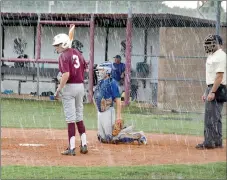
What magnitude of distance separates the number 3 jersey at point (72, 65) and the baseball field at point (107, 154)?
3.75 ft

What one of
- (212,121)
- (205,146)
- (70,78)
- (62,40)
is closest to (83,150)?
(70,78)

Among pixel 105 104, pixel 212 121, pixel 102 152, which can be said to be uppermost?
pixel 105 104

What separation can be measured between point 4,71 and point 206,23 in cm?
942

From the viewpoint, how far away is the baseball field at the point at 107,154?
26.1ft

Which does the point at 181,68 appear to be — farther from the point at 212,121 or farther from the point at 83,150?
the point at 83,150

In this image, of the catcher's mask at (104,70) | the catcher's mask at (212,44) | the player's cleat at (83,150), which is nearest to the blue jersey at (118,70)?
the catcher's mask at (104,70)

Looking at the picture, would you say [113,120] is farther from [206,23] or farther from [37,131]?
[206,23]

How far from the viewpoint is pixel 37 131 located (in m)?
13.9

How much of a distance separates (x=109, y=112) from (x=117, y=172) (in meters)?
3.62

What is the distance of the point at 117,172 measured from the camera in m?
7.99

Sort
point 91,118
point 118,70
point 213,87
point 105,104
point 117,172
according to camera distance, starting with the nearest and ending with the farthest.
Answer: point 117,172, point 213,87, point 105,104, point 91,118, point 118,70

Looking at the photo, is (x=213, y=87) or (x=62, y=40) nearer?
(x=62, y=40)

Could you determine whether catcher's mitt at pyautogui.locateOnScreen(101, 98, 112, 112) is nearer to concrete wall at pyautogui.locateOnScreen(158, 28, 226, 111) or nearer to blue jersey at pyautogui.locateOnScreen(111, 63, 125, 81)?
blue jersey at pyautogui.locateOnScreen(111, 63, 125, 81)

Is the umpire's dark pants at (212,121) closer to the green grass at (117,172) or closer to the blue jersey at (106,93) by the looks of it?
the blue jersey at (106,93)
